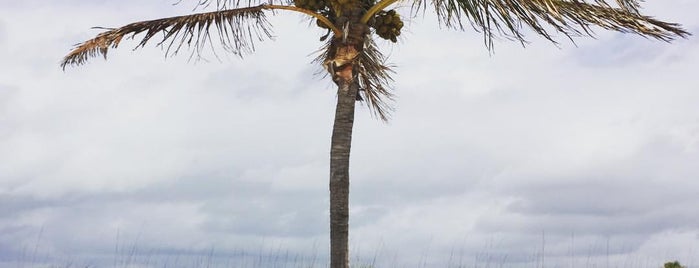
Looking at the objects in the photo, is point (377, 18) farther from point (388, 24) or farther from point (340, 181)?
point (340, 181)

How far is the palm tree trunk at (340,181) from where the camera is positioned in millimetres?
12781

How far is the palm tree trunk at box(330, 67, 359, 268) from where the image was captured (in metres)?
12.8

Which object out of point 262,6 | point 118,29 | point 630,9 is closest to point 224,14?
point 262,6

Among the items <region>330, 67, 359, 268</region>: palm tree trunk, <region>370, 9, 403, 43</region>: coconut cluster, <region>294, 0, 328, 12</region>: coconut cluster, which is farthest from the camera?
<region>370, 9, 403, 43</region>: coconut cluster

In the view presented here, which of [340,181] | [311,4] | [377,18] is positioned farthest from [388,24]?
[340,181]

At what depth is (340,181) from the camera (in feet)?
42.1

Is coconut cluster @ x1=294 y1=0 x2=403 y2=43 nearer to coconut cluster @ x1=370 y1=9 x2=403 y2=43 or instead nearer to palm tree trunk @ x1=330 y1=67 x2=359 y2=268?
coconut cluster @ x1=370 y1=9 x2=403 y2=43

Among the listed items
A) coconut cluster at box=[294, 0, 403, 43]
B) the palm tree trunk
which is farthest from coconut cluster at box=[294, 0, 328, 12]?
the palm tree trunk

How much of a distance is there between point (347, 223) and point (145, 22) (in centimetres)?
405

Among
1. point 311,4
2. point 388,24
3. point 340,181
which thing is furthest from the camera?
point 388,24

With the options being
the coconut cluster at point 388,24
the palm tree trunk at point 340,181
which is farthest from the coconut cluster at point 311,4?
the palm tree trunk at point 340,181

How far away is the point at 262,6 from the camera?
1341 cm

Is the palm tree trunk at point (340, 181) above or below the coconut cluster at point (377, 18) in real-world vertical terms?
below

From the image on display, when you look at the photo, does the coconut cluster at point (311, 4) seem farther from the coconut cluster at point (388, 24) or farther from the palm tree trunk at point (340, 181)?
the palm tree trunk at point (340, 181)
